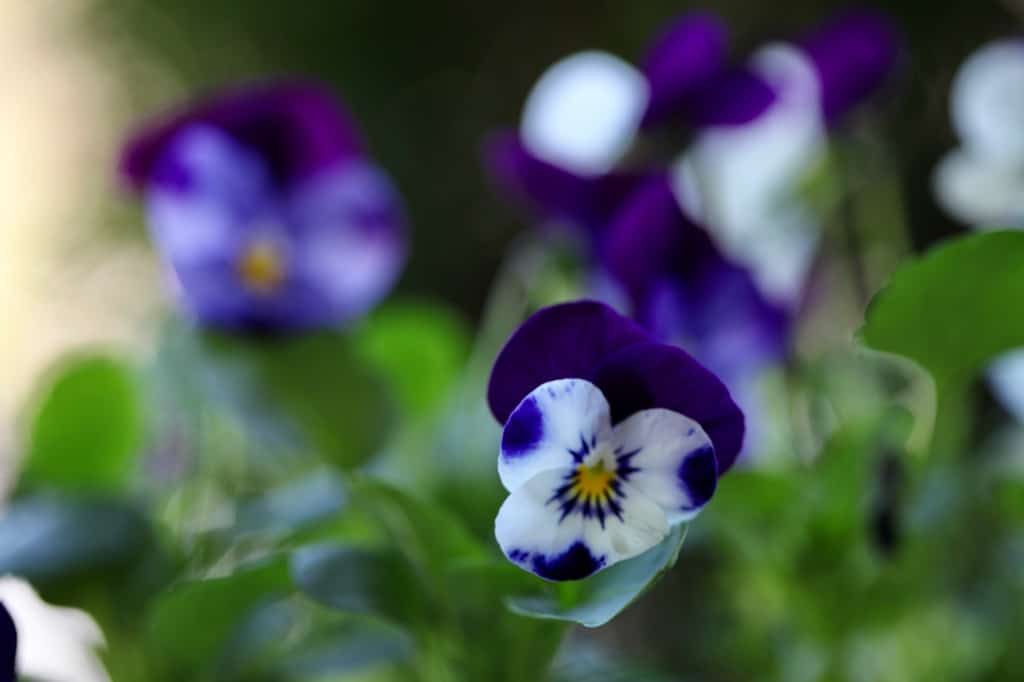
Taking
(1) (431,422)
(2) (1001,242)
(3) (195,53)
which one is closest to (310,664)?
(1) (431,422)

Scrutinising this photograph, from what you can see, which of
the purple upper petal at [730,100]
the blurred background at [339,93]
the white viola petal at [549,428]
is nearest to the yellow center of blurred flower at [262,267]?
the purple upper petal at [730,100]

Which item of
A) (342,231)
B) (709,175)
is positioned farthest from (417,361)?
(709,175)

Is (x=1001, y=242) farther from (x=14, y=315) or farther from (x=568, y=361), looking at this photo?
(x=14, y=315)

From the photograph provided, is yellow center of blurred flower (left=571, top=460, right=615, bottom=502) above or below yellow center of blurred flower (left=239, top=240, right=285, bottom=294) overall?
below

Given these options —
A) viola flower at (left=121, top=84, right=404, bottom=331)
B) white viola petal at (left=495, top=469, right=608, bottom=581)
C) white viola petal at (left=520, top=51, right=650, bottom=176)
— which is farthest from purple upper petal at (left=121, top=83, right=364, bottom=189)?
white viola petal at (left=495, top=469, right=608, bottom=581)

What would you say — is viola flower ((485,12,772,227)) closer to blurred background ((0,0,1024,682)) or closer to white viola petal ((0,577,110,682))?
white viola petal ((0,577,110,682))

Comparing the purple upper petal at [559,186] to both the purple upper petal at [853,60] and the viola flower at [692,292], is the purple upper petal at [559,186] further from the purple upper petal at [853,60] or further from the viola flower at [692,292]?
the purple upper petal at [853,60]
